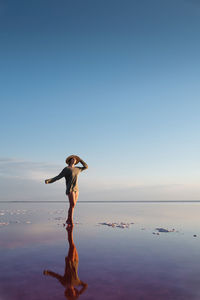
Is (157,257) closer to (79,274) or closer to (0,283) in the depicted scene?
(79,274)

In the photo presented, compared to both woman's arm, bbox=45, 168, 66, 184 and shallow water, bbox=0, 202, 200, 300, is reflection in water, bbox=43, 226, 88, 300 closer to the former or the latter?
shallow water, bbox=0, 202, 200, 300

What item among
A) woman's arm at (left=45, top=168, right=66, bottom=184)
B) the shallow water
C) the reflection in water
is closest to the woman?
woman's arm at (left=45, top=168, right=66, bottom=184)

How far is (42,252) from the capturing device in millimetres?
5258

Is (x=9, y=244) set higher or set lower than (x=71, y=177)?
lower

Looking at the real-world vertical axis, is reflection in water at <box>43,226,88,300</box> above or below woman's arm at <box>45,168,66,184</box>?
below

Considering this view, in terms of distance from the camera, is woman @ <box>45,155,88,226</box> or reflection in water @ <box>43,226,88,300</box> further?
woman @ <box>45,155,88,226</box>

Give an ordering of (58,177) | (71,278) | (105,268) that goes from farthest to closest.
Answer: (58,177) < (105,268) < (71,278)

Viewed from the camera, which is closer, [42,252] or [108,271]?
[108,271]

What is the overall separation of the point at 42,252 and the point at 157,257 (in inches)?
104

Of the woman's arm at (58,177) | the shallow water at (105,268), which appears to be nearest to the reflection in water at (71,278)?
the shallow water at (105,268)

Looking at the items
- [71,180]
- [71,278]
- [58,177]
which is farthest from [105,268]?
[58,177]

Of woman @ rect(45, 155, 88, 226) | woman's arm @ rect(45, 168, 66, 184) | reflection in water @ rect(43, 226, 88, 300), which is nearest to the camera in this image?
reflection in water @ rect(43, 226, 88, 300)

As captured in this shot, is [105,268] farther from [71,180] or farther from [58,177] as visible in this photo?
[58,177]

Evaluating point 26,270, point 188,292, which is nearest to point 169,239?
point 188,292
